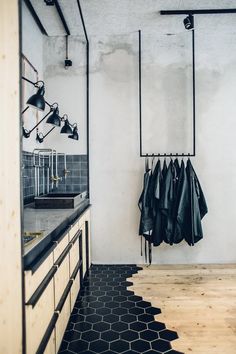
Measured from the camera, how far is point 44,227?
2.18m

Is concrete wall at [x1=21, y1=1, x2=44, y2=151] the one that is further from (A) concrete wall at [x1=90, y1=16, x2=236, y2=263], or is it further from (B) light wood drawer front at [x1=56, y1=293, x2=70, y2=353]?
Answer: (B) light wood drawer front at [x1=56, y1=293, x2=70, y2=353]

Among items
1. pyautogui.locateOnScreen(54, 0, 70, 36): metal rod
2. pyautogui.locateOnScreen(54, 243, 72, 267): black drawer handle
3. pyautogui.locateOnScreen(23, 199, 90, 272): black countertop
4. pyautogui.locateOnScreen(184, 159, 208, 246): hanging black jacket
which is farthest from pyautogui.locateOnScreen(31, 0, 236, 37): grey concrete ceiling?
pyautogui.locateOnScreen(54, 243, 72, 267): black drawer handle

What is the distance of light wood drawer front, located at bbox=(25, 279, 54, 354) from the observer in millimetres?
1500

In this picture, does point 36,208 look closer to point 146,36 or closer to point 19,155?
point 19,155

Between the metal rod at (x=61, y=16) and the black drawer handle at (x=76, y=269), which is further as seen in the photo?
the metal rod at (x=61, y=16)

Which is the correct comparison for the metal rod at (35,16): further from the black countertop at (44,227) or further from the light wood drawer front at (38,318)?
the light wood drawer front at (38,318)

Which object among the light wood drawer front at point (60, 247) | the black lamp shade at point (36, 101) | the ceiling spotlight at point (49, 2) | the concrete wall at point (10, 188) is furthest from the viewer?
the ceiling spotlight at point (49, 2)

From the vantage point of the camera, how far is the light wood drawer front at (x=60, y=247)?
2.08 metres

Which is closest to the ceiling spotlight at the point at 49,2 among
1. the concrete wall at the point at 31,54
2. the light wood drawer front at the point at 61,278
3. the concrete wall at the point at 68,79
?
the concrete wall at the point at 31,54

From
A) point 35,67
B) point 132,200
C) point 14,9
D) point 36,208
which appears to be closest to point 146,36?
point 35,67

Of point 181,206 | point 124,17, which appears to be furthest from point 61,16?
point 181,206

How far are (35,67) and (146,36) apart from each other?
1.43 metres

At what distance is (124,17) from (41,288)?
3.13m

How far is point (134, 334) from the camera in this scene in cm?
247
